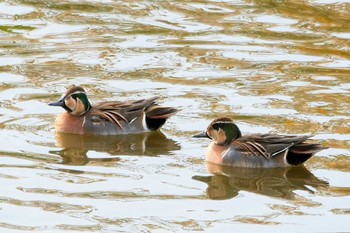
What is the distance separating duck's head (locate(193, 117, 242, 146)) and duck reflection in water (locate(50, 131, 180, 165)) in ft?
1.69

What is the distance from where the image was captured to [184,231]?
1122 centimetres

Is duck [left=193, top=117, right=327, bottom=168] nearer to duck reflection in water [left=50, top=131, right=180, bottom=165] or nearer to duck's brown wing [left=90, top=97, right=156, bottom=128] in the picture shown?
duck reflection in water [left=50, top=131, right=180, bottom=165]

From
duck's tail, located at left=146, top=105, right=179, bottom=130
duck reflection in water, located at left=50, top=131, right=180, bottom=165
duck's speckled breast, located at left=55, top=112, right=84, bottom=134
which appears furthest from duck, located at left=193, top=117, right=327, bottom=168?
duck's speckled breast, located at left=55, top=112, right=84, bottom=134

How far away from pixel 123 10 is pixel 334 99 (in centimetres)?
546

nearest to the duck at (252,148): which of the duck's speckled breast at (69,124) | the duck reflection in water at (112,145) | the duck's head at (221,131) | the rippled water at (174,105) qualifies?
the duck's head at (221,131)

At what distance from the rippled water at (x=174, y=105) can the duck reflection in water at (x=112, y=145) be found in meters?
0.02

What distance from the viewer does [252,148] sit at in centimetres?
1344

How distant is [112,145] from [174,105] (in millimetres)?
1346

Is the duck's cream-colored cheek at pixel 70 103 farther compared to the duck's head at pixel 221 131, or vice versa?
the duck's cream-colored cheek at pixel 70 103

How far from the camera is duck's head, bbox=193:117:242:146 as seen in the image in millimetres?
13539

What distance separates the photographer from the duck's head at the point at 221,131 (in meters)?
13.5

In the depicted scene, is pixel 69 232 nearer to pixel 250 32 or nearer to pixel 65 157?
pixel 65 157

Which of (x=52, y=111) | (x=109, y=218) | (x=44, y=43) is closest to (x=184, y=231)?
(x=109, y=218)

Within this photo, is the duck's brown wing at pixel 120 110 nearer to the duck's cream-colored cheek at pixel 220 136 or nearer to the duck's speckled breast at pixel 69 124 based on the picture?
the duck's speckled breast at pixel 69 124
